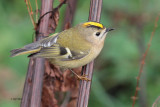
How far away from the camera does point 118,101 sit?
10.8 feet

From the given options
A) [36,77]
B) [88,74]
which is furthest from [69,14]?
[36,77]

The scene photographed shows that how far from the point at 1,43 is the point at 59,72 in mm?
1204

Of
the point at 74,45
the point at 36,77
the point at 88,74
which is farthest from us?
the point at 74,45

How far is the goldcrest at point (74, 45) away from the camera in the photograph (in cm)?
233

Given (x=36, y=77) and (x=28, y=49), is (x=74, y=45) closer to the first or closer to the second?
(x=28, y=49)

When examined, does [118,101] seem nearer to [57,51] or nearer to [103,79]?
[103,79]

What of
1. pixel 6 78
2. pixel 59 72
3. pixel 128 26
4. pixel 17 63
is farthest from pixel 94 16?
pixel 6 78

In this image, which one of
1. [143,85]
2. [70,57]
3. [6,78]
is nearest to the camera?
[70,57]

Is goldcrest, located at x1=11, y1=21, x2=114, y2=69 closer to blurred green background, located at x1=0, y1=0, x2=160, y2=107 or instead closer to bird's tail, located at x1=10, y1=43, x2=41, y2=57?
bird's tail, located at x1=10, y1=43, x2=41, y2=57

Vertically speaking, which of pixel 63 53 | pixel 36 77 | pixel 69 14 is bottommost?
pixel 36 77

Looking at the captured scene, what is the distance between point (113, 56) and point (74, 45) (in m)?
1.01

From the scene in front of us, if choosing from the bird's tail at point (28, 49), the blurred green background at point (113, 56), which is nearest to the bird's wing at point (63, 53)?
the bird's tail at point (28, 49)

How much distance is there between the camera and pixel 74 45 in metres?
2.47

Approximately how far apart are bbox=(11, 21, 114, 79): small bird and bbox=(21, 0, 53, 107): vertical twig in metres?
0.33
